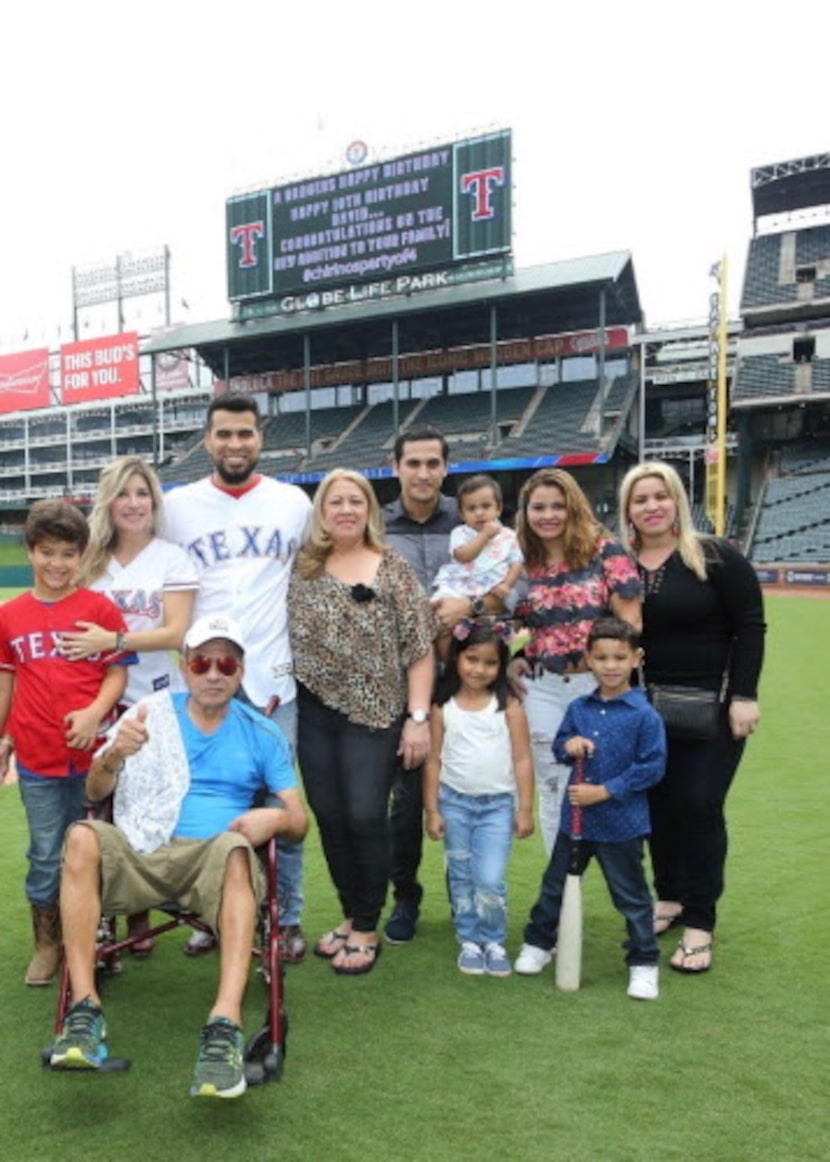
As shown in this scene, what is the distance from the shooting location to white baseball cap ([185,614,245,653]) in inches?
125

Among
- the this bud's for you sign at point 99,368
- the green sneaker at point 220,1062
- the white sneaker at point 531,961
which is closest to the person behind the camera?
the green sneaker at point 220,1062

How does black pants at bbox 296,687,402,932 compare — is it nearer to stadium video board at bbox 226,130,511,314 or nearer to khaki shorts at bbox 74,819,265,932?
Answer: khaki shorts at bbox 74,819,265,932

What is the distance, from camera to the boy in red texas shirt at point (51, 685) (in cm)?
344

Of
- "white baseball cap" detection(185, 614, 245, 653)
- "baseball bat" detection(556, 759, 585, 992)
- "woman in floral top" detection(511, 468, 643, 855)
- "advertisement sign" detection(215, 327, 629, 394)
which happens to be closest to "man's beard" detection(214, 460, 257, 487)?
"white baseball cap" detection(185, 614, 245, 653)

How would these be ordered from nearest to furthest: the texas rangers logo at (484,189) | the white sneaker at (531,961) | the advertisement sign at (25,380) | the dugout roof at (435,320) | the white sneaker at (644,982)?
A: the white sneaker at (644,982)
the white sneaker at (531,961)
the dugout roof at (435,320)
the texas rangers logo at (484,189)
the advertisement sign at (25,380)

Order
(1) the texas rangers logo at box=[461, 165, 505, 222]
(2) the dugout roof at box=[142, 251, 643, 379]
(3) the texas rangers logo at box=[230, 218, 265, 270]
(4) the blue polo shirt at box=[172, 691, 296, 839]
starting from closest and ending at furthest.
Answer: (4) the blue polo shirt at box=[172, 691, 296, 839], (2) the dugout roof at box=[142, 251, 643, 379], (1) the texas rangers logo at box=[461, 165, 505, 222], (3) the texas rangers logo at box=[230, 218, 265, 270]

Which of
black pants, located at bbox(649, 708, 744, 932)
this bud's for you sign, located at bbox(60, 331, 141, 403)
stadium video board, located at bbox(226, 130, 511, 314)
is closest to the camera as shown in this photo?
black pants, located at bbox(649, 708, 744, 932)

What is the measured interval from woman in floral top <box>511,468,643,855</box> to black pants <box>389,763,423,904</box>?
56cm

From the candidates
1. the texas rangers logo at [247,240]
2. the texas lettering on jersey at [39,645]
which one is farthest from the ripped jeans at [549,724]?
the texas rangers logo at [247,240]

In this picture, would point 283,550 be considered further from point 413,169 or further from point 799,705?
point 413,169

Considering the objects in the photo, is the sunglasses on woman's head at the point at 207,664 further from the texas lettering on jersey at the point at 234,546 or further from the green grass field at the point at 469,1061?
the green grass field at the point at 469,1061

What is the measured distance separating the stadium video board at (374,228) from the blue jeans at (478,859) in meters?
33.9

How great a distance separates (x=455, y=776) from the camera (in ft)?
12.4

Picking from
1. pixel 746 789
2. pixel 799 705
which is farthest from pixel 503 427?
pixel 746 789
